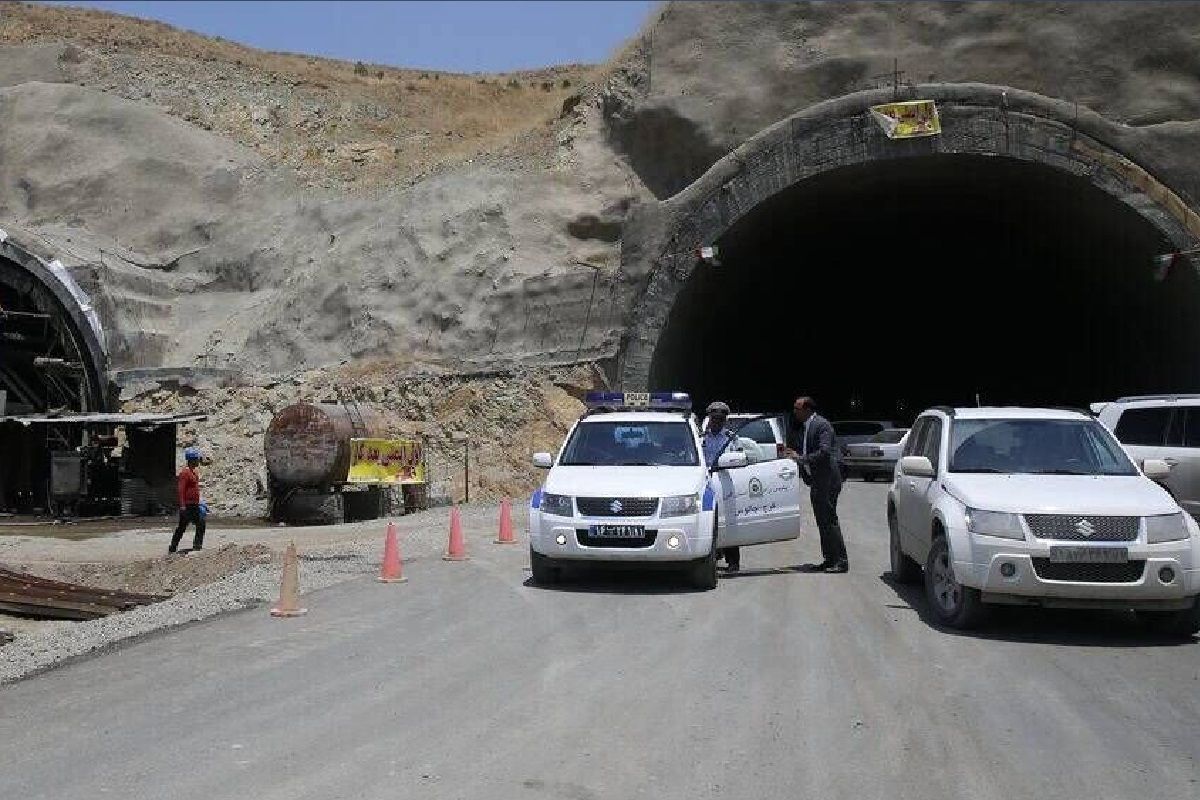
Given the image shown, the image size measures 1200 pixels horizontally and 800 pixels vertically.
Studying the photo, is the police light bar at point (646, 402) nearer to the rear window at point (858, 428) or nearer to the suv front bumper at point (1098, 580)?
the suv front bumper at point (1098, 580)

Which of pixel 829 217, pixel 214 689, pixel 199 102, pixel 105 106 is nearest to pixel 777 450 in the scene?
pixel 214 689

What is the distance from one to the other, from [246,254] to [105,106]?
15012mm

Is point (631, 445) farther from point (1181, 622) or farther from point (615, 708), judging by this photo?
point (615, 708)

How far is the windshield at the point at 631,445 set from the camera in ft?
42.9

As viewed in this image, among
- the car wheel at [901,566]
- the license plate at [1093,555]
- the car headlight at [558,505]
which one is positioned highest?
the car headlight at [558,505]

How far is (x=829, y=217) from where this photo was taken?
37281 millimetres

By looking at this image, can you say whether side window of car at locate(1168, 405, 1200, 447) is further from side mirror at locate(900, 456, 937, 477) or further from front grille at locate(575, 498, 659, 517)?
front grille at locate(575, 498, 659, 517)

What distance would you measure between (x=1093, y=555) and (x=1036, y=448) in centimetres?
188

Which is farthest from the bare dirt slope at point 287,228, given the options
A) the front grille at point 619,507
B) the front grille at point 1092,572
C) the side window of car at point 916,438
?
the front grille at point 1092,572

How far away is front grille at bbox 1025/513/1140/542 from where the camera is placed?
9.22 m

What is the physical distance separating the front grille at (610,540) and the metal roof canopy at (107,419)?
1677 centimetres

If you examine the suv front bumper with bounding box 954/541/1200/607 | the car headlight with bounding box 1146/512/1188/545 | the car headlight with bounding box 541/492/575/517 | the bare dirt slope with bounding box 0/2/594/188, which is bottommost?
the suv front bumper with bounding box 954/541/1200/607

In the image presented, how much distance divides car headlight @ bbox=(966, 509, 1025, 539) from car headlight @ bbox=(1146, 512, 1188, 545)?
976mm

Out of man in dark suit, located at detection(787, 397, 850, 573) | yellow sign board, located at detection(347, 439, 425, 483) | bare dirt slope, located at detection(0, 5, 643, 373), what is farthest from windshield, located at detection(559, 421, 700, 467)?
bare dirt slope, located at detection(0, 5, 643, 373)
